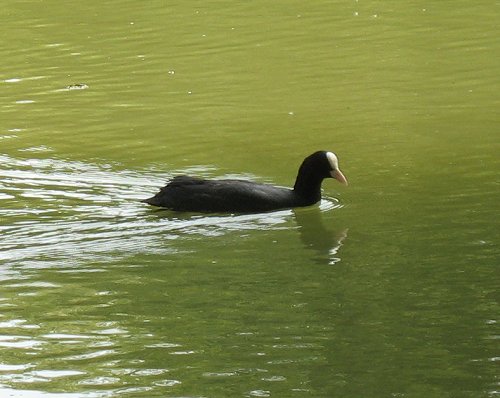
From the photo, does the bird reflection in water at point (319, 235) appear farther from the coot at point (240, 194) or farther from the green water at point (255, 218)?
the coot at point (240, 194)

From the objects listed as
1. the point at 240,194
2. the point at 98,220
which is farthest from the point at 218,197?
the point at 98,220

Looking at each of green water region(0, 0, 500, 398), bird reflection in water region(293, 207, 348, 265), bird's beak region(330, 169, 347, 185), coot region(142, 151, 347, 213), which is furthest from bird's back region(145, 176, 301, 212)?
bird's beak region(330, 169, 347, 185)

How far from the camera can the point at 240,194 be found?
13055 millimetres

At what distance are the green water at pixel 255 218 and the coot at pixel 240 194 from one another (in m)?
0.13

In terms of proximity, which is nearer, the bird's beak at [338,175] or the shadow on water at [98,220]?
the shadow on water at [98,220]

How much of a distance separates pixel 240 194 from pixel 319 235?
1.08 metres

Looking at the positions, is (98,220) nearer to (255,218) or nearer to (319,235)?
(255,218)

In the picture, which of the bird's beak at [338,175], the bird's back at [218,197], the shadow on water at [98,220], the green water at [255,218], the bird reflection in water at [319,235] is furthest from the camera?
the bird's beak at [338,175]

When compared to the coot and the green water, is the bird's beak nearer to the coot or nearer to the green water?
the coot

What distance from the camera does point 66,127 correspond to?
17078mm

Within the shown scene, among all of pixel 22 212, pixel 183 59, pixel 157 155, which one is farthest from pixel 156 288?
pixel 183 59

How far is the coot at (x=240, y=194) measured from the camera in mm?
13055

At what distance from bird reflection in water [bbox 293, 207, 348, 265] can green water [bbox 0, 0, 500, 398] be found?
3cm

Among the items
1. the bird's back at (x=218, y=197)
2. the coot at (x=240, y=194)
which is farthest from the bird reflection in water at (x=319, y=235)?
the bird's back at (x=218, y=197)
